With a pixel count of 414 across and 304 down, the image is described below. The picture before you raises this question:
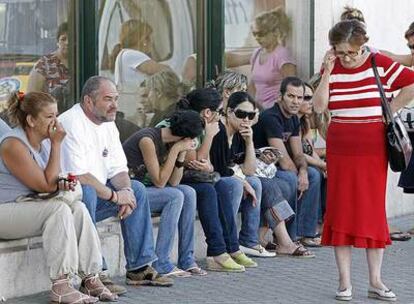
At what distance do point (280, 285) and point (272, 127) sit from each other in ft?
6.39

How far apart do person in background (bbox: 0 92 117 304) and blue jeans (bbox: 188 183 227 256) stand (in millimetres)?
1493

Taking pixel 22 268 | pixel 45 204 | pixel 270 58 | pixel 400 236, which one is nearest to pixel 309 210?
pixel 400 236

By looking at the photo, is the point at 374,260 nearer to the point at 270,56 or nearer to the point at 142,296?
the point at 142,296

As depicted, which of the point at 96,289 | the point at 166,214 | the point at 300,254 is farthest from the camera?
the point at 300,254

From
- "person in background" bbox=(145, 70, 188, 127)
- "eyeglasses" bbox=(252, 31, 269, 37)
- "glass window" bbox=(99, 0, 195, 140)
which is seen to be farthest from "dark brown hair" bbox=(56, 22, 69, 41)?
"eyeglasses" bbox=(252, 31, 269, 37)

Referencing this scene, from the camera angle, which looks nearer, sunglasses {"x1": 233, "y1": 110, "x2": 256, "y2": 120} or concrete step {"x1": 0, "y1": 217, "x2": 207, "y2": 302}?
concrete step {"x1": 0, "y1": 217, "x2": 207, "y2": 302}

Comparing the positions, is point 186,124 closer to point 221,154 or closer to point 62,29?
point 221,154

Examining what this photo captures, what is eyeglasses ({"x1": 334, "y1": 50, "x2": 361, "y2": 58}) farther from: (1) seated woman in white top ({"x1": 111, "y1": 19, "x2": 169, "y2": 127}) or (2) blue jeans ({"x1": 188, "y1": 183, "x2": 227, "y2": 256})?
(1) seated woman in white top ({"x1": 111, "y1": 19, "x2": 169, "y2": 127})

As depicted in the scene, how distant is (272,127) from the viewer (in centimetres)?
1017

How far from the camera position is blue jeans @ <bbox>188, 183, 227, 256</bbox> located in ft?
29.2

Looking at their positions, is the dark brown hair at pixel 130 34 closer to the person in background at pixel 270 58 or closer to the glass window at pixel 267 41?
the glass window at pixel 267 41

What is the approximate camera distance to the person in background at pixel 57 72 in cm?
922

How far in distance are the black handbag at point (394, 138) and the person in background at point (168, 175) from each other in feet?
4.66

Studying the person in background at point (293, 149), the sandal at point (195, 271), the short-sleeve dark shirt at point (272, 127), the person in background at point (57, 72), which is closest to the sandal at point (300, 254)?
the person in background at point (293, 149)
